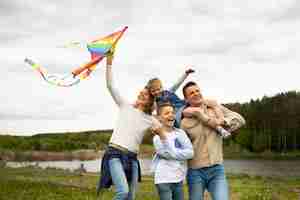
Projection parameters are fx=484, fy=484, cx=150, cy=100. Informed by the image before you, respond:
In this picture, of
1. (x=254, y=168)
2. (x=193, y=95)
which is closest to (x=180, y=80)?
(x=193, y=95)

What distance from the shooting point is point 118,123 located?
673cm

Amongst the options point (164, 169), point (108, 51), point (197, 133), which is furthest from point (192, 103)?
point (108, 51)

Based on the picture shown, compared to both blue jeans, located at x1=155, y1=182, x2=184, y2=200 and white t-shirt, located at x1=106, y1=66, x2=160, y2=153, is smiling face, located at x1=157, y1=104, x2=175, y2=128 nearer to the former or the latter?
white t-shirt, located at x1=106, y1=66, x2=160, y2=153

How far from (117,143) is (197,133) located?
1118mm


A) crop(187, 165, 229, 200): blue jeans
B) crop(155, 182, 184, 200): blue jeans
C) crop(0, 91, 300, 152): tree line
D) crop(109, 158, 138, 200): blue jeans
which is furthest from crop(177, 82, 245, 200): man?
crop(0, 91, 300, 152): tree line

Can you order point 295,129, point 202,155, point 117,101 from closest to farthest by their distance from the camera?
point 202,155, point 117,101, point 295,129

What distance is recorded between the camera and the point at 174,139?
632 cm

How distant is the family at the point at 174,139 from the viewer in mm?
6297

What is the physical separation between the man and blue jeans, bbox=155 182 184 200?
0.49 ft

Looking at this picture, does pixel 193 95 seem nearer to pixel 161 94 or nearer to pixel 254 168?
pixel 161 94

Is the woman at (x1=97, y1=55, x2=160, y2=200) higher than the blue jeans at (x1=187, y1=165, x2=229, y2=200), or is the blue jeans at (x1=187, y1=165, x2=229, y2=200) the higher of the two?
the woman at (x1=97, y1=55, x2=160, y2=200)

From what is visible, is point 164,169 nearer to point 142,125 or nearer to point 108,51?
point 142,125

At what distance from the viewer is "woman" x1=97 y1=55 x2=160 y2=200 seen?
660 centimetres

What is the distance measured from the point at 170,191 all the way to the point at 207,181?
512mm
